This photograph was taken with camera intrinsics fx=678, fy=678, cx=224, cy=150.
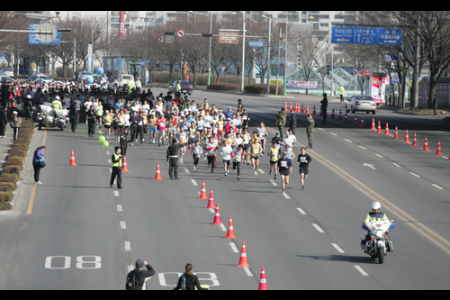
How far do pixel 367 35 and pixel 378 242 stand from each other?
36416 millimetres

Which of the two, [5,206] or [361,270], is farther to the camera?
[5,206]

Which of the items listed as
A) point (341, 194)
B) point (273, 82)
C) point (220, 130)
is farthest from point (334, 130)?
point (273, 82)

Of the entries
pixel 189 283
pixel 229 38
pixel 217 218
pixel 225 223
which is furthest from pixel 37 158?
pixel 229 38

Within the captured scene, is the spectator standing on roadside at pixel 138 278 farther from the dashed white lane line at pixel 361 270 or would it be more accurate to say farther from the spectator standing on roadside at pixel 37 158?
the spectator standing on roadside at pixel 37 158

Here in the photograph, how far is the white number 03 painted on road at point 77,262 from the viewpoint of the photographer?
14490mm

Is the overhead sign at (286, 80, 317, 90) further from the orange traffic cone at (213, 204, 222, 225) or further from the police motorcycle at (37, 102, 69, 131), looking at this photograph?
the orange traffic cone at (213, 204, 222, 225)

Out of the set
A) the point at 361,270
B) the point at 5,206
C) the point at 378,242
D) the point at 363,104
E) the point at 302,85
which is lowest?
the point at 361,270

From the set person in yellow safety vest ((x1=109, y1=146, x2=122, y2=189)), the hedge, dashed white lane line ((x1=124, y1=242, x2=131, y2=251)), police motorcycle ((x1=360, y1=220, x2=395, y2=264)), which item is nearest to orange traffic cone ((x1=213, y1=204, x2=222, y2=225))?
dashed white lane line ((x1=124, y1=242, x2=131, y2=251))

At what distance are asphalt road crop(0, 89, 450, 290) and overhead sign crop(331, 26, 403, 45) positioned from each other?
20268 millimetres

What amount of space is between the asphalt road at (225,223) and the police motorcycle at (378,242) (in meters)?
0.27

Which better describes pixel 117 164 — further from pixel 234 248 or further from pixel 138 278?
pixel 138 278

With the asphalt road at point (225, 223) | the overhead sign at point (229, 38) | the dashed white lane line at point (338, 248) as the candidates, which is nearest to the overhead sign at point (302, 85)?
the overhead sign at point (229, 38)

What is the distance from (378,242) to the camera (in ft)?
50.3
